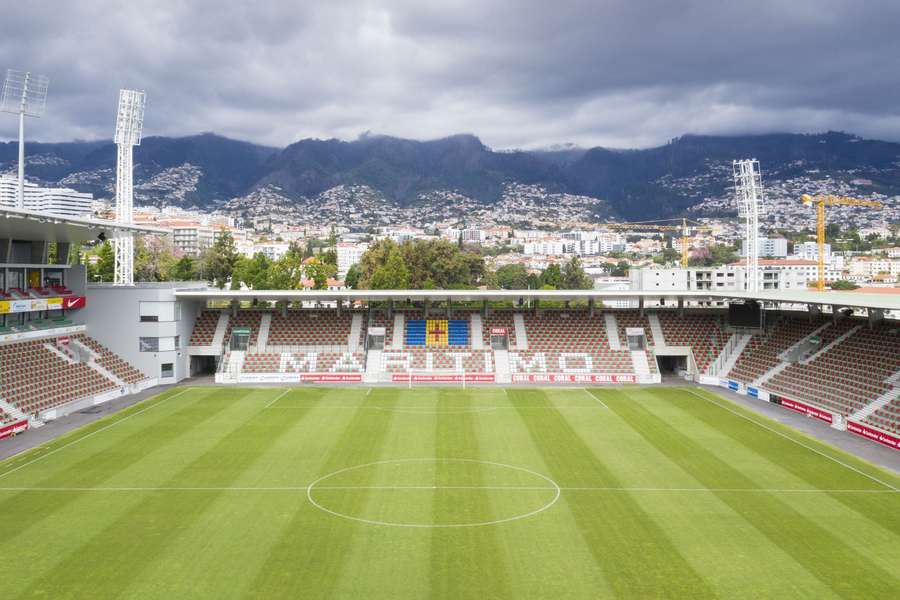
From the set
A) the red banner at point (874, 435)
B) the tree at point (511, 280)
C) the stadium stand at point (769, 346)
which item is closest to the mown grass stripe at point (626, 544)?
the red banner at point (874, 435)

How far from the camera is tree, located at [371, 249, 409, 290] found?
86688 mm

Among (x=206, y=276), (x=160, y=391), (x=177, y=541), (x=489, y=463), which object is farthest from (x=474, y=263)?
(x=177, y=541)

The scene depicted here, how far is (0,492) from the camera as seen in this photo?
2216 centimetres

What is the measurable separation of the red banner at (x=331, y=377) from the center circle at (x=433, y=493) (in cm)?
1927

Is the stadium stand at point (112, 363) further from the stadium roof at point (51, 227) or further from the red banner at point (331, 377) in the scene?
the red banner at point (331, 377)

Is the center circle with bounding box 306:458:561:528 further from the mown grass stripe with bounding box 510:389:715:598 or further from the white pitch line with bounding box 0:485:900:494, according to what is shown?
the mown grass stripe with bounding box 510:389:715:598

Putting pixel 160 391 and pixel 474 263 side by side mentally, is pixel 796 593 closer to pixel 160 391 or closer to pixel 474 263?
pixel 160 391

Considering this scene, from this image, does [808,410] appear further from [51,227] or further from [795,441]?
[51,227]

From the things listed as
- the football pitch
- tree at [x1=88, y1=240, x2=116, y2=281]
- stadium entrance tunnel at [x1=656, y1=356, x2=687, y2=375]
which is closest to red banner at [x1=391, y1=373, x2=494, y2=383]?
the football pitch

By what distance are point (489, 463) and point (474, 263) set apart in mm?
81755

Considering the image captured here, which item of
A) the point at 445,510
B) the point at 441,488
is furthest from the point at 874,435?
the point at 445,510

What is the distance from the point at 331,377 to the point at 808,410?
1038 inches

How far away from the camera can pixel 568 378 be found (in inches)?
1769

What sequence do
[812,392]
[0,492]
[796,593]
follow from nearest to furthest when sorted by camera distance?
1. [796,593]
2. [0,492]
3. [812,392]
